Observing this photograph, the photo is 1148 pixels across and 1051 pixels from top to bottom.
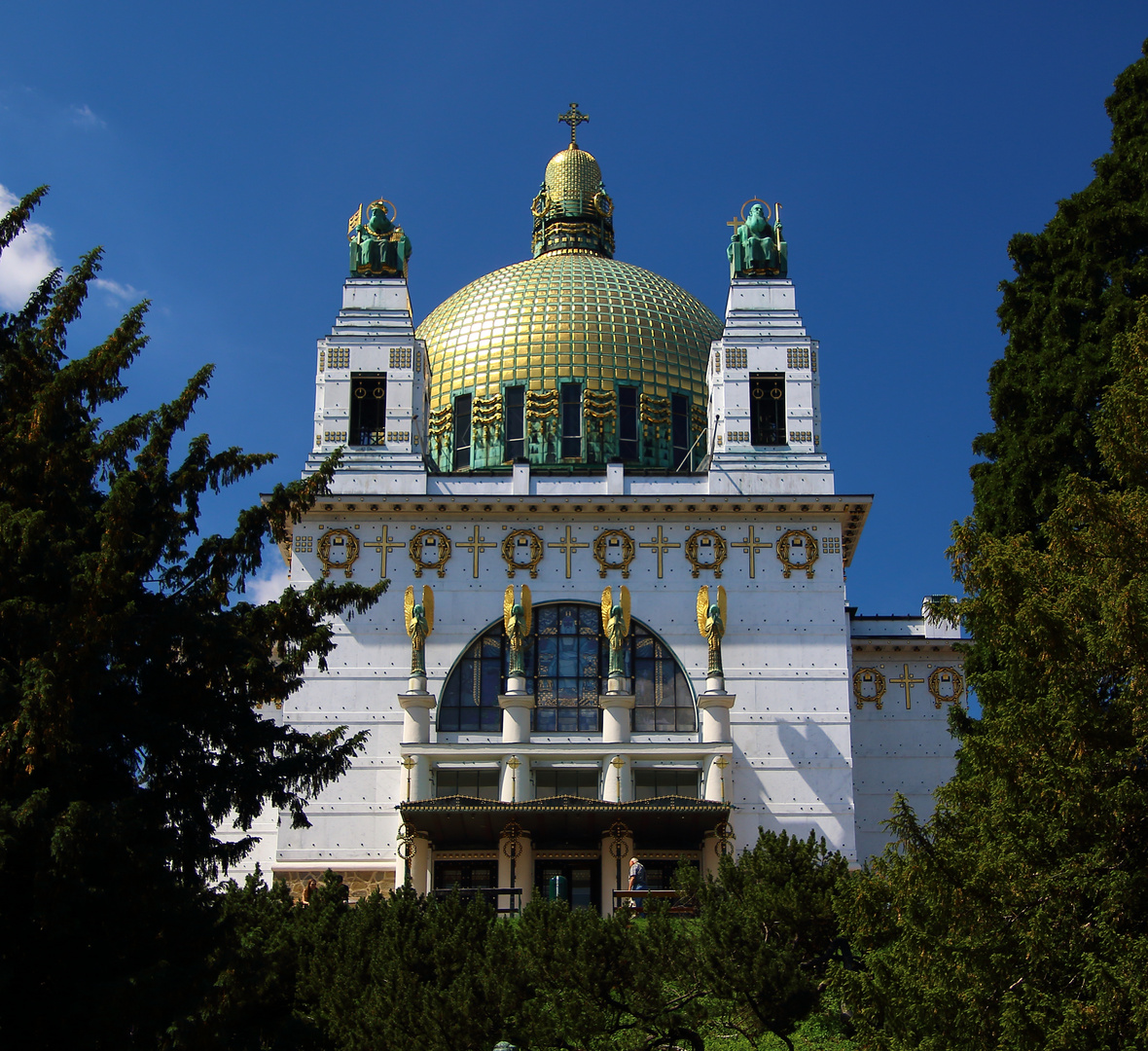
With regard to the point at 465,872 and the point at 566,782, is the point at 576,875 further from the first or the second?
the point at 465,872

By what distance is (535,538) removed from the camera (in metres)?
41.6

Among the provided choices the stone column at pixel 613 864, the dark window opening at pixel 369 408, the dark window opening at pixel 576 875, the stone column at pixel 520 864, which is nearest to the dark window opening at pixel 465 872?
the stone column at pixel 520 864

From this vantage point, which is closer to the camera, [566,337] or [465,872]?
[465,872]

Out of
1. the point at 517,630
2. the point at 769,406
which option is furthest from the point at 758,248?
the point at 517,630

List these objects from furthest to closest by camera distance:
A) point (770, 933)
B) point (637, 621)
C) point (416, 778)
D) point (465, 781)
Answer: point (637, 621) < point (465, 781) < point (416, 778) < point (770, 933)

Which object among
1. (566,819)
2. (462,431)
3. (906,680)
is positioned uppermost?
(462,431)

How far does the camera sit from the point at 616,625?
131 feet

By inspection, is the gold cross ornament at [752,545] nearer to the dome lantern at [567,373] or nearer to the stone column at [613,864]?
the dome lantern at [567,373]

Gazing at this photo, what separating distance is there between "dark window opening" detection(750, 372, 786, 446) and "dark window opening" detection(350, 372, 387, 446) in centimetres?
953

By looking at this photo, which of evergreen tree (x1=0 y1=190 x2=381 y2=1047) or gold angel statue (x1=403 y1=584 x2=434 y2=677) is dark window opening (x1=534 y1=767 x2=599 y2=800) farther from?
evergreen tree (x1=0 y1=190 x2=381 y2=1047)

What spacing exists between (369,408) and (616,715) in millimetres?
10875

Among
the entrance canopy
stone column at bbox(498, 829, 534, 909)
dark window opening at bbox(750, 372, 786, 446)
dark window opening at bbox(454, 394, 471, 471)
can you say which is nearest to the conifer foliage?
the entrance canopy

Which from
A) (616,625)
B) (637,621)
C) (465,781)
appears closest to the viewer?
(465,781)

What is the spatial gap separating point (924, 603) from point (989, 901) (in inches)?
1097
